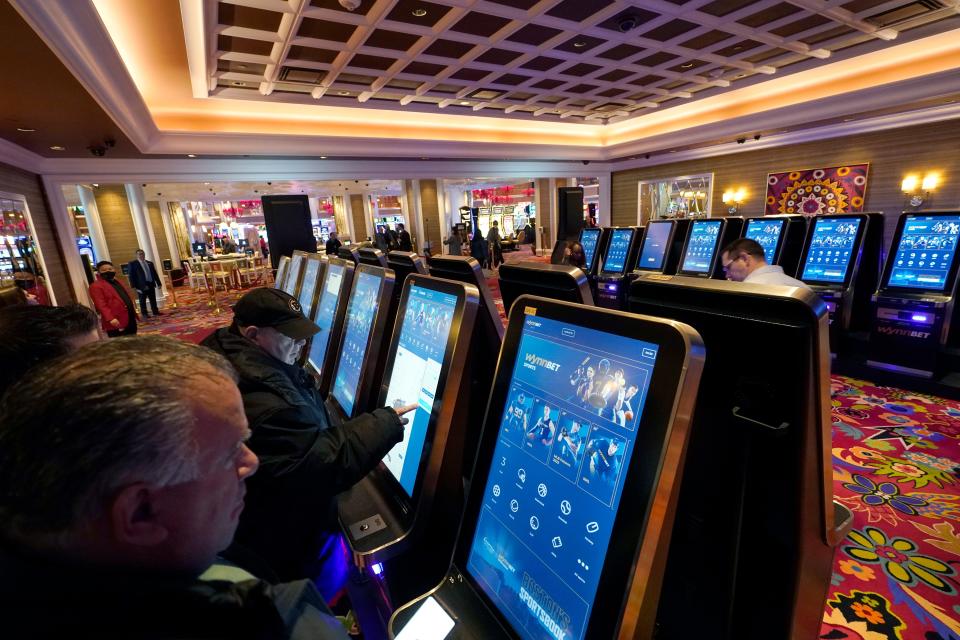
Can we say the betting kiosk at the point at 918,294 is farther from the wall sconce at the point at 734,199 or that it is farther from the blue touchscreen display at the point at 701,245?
the wall sconce at the point at 734,199

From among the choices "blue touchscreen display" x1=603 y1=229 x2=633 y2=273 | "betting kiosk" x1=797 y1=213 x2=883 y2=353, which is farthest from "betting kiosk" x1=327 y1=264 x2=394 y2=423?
"blue touchscreen display" x1=603 y1=229 x2=633 y2=273

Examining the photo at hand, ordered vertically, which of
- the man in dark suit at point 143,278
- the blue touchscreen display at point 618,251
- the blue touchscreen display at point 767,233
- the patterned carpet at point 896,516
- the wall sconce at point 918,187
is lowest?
the patterned carpet at point 896,516

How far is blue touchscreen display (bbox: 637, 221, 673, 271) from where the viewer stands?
6570mm

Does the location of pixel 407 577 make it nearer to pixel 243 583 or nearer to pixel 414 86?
pixel 243 583

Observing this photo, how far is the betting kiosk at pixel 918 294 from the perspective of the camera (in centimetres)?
395

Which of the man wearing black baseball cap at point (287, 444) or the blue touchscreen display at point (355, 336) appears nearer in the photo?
the man wearing black baseball cap at point (287, 444)

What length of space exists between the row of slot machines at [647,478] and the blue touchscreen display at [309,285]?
6.63ft

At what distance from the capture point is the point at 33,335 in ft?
4.42

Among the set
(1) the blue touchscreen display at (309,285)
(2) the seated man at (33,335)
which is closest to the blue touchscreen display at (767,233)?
(1) the blue touchscreen display at (309,285)

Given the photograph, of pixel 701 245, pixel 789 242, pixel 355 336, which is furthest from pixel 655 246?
pixel 355 336

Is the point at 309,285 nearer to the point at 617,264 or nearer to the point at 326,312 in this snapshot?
the point at 326,312

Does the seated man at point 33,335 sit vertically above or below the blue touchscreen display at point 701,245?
above

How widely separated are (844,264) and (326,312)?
4951mm

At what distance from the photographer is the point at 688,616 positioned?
0.87 meters
